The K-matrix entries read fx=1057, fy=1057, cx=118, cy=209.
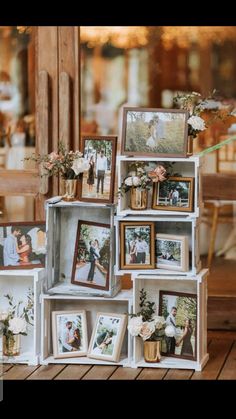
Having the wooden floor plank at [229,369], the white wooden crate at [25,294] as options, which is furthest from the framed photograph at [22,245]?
the wooden floor plank at [229,369]

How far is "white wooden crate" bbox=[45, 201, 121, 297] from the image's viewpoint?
5254mm

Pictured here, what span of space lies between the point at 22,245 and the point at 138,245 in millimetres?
612

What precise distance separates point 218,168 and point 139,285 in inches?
41.3

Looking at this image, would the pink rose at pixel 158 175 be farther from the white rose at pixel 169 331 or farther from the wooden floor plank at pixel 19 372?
the wooden floor plank at pixel 19 372

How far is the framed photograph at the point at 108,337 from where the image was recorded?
5.23 m

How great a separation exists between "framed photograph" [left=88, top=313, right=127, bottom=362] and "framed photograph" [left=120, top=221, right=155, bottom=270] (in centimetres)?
27

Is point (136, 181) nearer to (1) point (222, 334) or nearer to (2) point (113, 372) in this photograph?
(2) point (113, 372)

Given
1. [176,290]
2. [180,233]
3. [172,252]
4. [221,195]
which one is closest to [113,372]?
[176,290]

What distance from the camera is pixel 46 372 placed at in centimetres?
515

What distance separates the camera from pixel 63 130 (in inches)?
235

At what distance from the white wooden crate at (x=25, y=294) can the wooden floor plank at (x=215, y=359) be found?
82 centimetres

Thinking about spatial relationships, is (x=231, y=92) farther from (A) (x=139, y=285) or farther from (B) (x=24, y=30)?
(A) (x=139, y=285)

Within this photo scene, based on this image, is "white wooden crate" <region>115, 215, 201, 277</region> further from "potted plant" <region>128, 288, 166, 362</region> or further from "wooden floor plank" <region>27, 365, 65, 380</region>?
"wooden floor plank" <region>27, 365, 65, 380</region>
